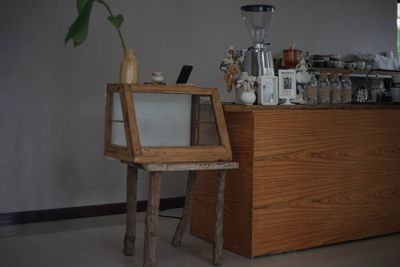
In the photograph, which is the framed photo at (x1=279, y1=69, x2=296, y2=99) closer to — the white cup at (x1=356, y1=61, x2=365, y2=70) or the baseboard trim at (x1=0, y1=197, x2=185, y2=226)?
the baseboard trim at (x1=0, y1=197, x2=185, y2=226)

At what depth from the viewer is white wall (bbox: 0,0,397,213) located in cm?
393

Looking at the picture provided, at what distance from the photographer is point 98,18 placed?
4262mm

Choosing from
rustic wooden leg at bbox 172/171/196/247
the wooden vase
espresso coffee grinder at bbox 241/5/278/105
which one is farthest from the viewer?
rustic wooden leg at bbox 172/171/196/247

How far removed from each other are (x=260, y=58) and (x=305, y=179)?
0.84 metres

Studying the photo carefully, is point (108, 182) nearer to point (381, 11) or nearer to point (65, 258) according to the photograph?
point (65, 258)

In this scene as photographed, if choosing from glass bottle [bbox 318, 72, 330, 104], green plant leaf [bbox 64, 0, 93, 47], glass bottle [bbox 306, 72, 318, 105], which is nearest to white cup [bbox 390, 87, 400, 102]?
glass bottle [bbox 318, 72, 330, 104]

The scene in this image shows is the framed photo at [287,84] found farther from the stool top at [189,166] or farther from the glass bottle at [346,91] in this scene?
the stool top at [189,166]

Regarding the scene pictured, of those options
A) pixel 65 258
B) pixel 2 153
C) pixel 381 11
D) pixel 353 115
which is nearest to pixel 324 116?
pixel 353 115

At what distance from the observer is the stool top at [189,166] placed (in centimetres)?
263

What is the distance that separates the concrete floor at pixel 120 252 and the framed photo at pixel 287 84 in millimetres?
1024

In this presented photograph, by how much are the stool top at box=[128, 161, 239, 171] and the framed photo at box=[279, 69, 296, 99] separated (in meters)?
0.62

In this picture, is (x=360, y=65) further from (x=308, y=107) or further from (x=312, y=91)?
(x=308, y=107)

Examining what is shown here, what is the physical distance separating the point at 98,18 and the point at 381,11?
12.2 ft

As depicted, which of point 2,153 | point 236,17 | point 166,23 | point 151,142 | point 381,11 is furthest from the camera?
point 381,11
